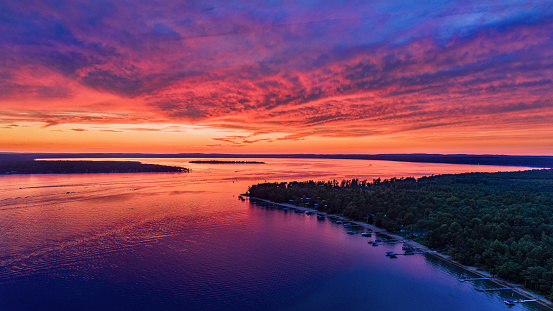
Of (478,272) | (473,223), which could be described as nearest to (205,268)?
(478,272)

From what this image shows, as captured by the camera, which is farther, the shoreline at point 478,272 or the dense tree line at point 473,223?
the dense tree line at point 473,223

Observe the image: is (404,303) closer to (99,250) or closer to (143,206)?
(99,250)

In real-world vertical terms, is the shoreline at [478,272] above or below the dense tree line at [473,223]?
below

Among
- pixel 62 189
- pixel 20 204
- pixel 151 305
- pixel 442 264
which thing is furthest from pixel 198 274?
pixel 62 189

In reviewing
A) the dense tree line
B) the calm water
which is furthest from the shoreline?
the calm water

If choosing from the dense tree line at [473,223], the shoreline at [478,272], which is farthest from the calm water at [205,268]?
the dense tree line at [473,223]

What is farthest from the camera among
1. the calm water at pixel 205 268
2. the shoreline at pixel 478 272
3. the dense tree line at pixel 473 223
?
the dense tree line at pixel 473 223

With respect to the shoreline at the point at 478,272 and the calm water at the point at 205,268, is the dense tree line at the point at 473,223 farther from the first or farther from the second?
the calm water at the point at 205,268

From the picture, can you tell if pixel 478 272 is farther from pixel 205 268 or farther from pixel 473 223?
pixel 205 268

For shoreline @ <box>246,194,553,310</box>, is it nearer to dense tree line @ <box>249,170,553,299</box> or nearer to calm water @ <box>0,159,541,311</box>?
dense tree line @ <box>249,170,553,299</box>
